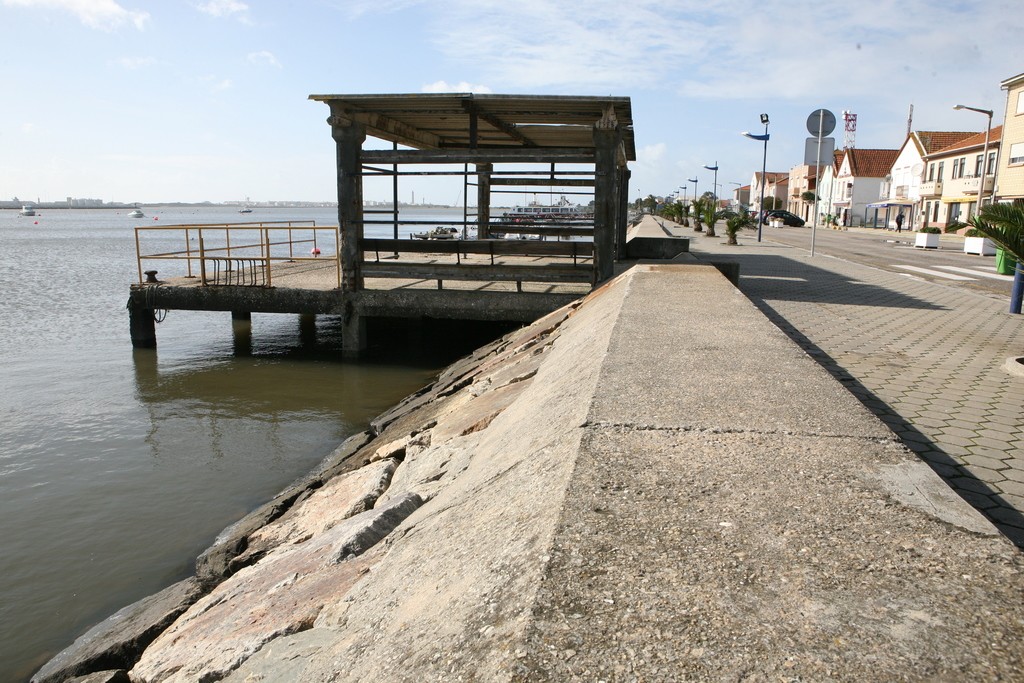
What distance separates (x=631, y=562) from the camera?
8.14 ft

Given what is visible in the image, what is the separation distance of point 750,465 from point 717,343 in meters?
2.71

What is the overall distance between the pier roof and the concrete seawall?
703cm

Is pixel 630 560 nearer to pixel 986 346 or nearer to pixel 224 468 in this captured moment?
pixel 224 468

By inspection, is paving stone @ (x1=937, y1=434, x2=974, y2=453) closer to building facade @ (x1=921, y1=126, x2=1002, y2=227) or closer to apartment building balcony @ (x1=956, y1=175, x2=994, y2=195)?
building facade @ (x1=921, y1=126, x2=1002, y2=227)

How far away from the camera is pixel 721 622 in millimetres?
Answer: 2184

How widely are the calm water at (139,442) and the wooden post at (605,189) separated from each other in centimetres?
339

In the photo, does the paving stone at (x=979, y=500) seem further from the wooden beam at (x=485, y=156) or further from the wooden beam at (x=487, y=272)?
the wooden beam at (x=485, y=156)

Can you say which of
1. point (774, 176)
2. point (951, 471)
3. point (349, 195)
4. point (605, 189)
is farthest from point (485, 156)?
point (774, 176)

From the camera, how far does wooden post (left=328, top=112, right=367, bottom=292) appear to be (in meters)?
12.2

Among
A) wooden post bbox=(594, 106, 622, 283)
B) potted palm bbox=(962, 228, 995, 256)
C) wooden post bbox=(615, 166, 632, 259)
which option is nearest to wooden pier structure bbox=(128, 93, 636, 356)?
wooden post bbox=(594, 106, 622, 283)

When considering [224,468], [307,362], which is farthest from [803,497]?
[307,362]

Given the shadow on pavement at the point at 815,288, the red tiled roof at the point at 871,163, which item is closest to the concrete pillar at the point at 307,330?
the shadow on pavement at the point at 815,288

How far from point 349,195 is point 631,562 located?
1090 centimetres

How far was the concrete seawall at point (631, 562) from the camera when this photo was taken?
2113 mm
